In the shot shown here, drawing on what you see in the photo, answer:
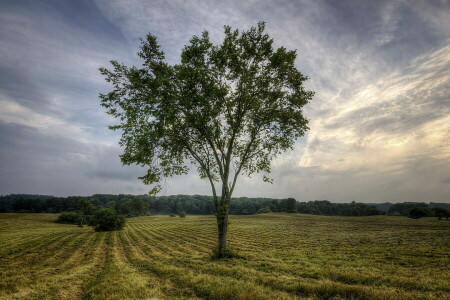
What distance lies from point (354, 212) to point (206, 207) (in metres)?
107

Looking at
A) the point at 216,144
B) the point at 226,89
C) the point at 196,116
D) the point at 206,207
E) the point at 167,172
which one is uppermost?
the point at 226,89

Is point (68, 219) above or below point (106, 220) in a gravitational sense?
below

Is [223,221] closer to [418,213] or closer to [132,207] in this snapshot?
[418,213]

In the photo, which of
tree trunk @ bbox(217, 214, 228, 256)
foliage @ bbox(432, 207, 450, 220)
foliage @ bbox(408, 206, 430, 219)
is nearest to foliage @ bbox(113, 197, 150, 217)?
tree trunk @ bbox(217, 214, 228, 256)

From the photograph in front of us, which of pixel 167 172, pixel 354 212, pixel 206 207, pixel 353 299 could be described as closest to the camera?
pixel 353 299

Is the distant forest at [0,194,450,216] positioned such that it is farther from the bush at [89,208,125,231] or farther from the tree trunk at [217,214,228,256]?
the tree trunk at [217,214,228,256]

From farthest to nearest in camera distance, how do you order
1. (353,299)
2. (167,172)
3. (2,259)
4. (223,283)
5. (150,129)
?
1. (2,259)
2. (167,172)
3. (150,129)
4. (223,283)
5. (353,299)

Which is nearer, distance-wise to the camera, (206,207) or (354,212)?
(354,212)

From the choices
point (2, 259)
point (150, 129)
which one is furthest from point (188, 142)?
point (2, 259)

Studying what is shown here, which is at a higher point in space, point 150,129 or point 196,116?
point 196,116

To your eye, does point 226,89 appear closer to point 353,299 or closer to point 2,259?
point 353,299

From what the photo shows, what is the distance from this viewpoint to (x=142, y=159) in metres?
Answer: 16.0

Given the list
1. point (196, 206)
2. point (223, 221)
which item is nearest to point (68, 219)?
point (223, 221)

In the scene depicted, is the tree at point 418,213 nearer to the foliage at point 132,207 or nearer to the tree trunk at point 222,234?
the tree trunk at point 222,234
